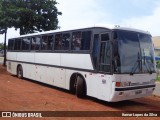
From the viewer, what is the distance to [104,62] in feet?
35.5

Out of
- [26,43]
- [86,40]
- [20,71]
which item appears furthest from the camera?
[20,71]

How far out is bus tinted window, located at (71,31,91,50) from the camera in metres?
12.1

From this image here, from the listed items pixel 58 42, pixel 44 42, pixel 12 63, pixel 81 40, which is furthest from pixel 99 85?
pixel 12 63

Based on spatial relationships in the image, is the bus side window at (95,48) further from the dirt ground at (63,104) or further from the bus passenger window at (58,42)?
the bus passenger window at (58,42)

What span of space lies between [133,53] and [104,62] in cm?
122

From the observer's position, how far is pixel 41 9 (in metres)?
29.4

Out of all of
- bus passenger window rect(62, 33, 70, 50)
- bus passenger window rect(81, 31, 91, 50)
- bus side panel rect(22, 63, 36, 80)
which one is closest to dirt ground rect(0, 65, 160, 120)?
bus passenger window rect(81, 31, 91, 50)

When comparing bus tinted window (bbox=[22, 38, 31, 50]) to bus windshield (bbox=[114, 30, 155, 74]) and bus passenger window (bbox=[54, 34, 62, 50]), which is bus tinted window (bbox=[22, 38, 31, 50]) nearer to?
bus passenger window (bbox=[54, 34, 62, 50])

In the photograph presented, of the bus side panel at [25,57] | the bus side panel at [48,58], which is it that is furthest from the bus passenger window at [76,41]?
the bus side panel at [25,57]

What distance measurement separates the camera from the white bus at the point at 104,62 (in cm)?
1043

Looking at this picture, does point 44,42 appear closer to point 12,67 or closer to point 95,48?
point 95,48

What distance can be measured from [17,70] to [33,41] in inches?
153

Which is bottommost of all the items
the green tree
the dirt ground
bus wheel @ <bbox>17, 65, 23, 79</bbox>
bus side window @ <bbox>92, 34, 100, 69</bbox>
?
the dirt ground

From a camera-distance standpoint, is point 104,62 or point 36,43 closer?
point 104,62
